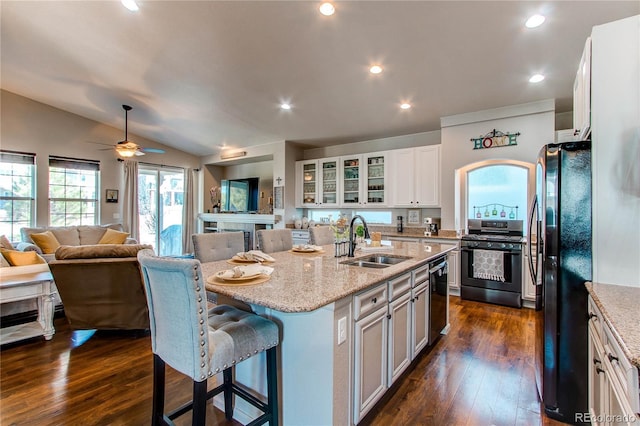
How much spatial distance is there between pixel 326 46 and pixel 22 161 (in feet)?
19.5

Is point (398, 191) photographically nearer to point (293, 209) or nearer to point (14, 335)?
point (293, 209)

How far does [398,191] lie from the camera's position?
522 centimetres

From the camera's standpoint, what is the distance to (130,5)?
286cm

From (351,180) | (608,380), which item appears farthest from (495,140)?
(608,380)

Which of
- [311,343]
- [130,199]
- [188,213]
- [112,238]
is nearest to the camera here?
[311,343]

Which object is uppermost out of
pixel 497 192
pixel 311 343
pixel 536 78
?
pixel 536 78

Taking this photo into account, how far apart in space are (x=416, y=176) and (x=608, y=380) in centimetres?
400

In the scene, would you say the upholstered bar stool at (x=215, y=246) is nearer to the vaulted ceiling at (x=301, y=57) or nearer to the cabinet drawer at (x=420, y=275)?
the cabinet drawer at (x=420, y=275)

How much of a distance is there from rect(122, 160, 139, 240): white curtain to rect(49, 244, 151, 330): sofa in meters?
4.18

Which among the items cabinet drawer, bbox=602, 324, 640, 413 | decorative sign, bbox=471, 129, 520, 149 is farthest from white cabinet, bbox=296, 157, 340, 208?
cabinet drawer, bbox=602, 324, 640, 413

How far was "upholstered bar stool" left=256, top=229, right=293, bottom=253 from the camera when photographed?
3.16 metres

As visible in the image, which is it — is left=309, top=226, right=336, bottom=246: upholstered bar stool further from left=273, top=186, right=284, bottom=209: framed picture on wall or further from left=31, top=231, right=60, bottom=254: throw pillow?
left=31, top=231, right=60, bottom=254: throw pillow

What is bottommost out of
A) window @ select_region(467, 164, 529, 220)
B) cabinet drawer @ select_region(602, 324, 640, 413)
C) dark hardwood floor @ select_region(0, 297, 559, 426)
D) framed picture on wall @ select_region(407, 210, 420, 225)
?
dark hardwood floor @ select_region(0, 297, 559, 426)

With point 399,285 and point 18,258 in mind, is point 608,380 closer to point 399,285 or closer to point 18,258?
point 399,285
